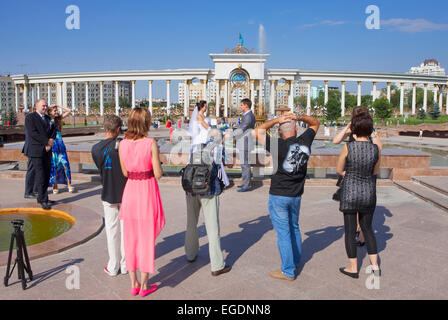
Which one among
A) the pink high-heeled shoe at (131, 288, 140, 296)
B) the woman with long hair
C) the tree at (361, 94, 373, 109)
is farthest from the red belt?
the tree at (361, 94, 373, 109)

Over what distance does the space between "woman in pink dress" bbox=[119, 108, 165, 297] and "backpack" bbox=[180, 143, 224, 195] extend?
1.30 ft

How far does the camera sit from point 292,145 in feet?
12.6

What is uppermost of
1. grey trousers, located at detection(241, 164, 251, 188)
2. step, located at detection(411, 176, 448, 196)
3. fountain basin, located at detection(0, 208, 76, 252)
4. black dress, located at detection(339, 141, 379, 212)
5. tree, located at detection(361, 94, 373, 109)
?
tree, located at detection(361, 94, 373, 109)

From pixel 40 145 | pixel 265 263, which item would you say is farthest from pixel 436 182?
pixel 40 145

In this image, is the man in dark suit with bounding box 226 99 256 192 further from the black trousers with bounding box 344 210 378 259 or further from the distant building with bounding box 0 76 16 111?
the distant building with bounding box 0 76 16 111

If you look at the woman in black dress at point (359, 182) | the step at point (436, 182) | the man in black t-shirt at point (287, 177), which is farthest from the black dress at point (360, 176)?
the step at point (436, 182)

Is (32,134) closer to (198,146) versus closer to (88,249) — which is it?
(88,249)

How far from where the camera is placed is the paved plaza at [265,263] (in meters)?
3.64

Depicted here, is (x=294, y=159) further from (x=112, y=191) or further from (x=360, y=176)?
(x=112, y=191)

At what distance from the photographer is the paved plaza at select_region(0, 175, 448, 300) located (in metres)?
3.64

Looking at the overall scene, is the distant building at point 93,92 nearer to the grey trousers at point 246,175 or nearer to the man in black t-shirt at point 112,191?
the grey trousers at point 246,175

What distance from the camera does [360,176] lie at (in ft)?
12.6

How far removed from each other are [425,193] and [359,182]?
4.89m
